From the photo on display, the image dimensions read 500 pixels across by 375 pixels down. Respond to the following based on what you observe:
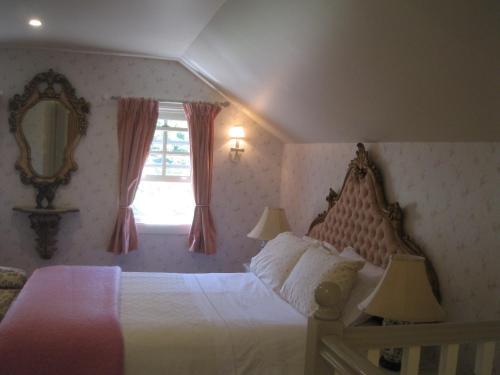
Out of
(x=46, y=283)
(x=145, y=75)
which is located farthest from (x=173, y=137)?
(x=46, y=283)

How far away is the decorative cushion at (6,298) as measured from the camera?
2.66 m

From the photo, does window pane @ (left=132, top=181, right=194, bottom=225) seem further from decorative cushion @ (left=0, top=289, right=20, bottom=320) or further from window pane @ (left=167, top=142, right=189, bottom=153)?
decorative cushion @ (left=0, top=289, right=20, bottom=320)

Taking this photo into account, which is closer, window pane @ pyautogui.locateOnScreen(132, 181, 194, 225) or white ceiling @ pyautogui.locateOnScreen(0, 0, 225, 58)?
white ceiling @ pyautogui.locateOnScreen(0, 0, 225, 58)

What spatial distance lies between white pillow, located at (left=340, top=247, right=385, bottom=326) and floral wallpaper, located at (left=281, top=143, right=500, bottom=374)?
31cm

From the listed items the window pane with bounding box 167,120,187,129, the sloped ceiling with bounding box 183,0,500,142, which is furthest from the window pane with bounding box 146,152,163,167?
the sloped ceiling with bounding box 183,0,500,142

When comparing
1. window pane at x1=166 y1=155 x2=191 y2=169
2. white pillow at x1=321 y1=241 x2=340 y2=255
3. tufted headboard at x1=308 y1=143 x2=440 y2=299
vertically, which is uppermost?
window pane at x1=166 y1=155 x2=191 y2=169

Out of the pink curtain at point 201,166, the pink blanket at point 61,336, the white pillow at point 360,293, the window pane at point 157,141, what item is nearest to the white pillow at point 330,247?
the white pillow at point 360,293

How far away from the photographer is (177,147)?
4945 mm

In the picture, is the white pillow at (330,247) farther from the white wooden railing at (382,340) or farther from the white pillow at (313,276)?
the white wooden railing at (382,340)

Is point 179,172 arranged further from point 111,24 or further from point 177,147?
point 111,24

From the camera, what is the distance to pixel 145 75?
471 centimetres

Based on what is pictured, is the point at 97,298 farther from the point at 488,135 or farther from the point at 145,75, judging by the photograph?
the point at 145,75

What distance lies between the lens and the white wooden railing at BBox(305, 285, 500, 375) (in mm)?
1402

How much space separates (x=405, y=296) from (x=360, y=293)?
567mm
